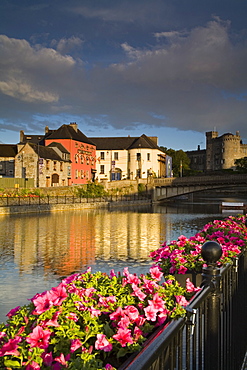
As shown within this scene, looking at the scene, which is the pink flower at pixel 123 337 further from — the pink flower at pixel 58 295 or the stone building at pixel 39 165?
the stone building at pixel 39 165

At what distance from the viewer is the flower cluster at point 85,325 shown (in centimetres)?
248

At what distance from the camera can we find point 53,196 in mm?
50219

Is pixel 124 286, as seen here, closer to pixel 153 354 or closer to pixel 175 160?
pixel 153 354

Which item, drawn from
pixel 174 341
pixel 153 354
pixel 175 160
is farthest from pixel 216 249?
pixel 175 160

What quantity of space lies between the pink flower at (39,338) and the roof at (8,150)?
75.3 meters

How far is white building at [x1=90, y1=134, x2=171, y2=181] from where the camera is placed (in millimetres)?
82250

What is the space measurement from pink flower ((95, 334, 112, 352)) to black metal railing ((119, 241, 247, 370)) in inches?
7.0

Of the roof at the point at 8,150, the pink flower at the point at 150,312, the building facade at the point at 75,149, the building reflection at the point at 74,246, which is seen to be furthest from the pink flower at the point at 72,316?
the roof at the point at 8,150

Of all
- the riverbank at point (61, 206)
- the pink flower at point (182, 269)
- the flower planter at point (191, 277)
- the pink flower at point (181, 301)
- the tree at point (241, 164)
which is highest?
the tree at point (241, 164)

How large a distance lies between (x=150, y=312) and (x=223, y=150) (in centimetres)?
13338

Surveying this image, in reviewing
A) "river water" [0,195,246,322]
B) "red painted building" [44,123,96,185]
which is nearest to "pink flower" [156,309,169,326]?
"river water" [0,195,246,322]

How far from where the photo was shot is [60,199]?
5025 cm

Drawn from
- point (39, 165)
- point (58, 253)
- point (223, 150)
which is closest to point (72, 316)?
point (58, 253)

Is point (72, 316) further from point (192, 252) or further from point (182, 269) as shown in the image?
point (192, 252)
